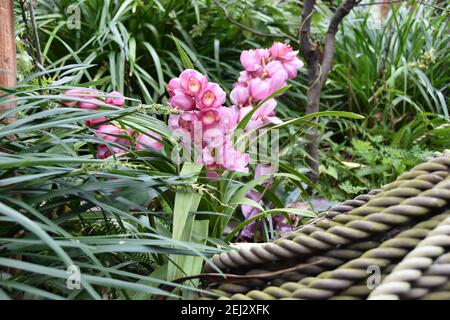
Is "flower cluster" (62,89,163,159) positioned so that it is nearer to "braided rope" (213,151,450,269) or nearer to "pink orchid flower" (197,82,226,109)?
"pink orchid flower" (197,82,226,109)

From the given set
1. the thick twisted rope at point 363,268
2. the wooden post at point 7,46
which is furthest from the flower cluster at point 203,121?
the thick twisted rope at point 363,268

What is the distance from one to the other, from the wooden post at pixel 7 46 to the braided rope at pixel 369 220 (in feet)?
2.16

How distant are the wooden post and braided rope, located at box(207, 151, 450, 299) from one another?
653 millimetres

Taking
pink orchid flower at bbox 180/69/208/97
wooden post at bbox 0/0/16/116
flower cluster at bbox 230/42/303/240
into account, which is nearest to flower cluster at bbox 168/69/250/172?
pink orchid flower at bbox 180/69/208/97

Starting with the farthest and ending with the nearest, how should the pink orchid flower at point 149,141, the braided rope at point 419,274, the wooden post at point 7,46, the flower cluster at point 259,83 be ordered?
1. the flower cluster at point 259,83
2. the pink orchid flower at point 149,141
3. the wooden post at point 7,46
4. the braided rope at point 419,274

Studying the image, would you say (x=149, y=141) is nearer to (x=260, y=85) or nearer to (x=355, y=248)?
(x=260, y=85)

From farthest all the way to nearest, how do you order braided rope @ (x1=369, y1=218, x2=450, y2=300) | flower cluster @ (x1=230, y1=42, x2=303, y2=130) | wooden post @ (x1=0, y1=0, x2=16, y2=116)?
1. flower cluster @ (x1=230, y1=42, x2=303, y2=130)
2. wooden post @ (x1=0, y1=0, x2=16, y2=116)
3. braided rope @ (x1=369, y1=218, x2=450, y2=300)

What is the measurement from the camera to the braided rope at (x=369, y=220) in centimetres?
77

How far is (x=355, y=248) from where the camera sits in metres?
0.79

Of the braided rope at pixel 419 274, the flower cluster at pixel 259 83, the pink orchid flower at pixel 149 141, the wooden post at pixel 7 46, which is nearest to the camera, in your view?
the braided rope at pixel 419 274

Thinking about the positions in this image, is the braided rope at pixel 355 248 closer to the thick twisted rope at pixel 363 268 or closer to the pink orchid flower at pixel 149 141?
the thick twisted rope at pixel 363 268

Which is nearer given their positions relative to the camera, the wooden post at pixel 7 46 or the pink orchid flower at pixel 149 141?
the wooden post at pixel 7 46

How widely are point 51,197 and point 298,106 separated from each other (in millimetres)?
2464

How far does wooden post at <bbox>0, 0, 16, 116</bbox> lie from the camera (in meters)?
1.22
